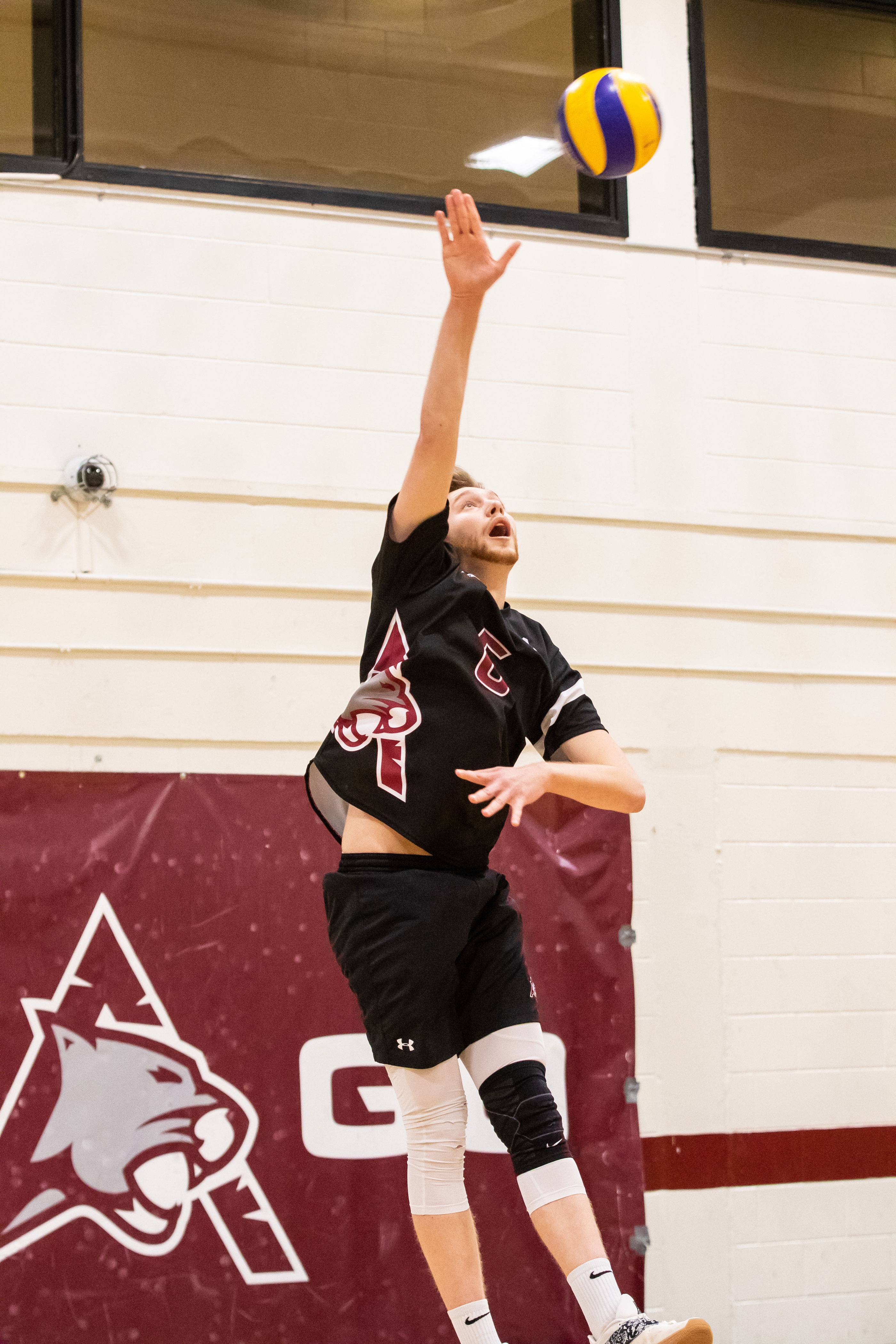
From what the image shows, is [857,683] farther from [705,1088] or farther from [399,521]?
[399,521]

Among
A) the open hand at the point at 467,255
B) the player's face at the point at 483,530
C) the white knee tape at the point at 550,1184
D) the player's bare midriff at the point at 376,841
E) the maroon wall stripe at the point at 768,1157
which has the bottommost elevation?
the maroon wall stripe at the point at 768,1157

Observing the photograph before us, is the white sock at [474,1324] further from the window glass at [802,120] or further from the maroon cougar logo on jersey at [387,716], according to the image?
the window glass at [802,120]

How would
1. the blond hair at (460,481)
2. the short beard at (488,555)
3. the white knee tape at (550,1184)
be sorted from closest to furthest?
the white knee tape at (550,1184), the short beard at (488,555), the blond hair at (460,481)

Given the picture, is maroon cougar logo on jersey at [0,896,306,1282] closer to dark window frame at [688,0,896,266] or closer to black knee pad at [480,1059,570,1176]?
black knee pad at [480,1059,570,1176]

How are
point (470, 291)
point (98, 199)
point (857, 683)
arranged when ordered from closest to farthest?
point (470, 291), point (98, 199), point (857, 683)

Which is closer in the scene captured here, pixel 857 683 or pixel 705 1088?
pixel 705 1088

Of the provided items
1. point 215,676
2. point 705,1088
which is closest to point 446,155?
point 215,676

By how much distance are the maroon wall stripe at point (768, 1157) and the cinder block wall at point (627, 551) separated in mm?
44

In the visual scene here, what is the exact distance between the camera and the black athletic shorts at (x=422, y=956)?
2438mm

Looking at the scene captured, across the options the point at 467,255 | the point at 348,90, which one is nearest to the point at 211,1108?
the point at 467,255

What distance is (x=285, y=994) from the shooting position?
12.9ft

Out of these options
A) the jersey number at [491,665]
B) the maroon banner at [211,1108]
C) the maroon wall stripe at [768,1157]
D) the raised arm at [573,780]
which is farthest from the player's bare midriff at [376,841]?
the maroon wall stripe at [768,1157]

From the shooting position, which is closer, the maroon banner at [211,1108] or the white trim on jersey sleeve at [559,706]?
the white trim on jersey sleeve at [559,706]

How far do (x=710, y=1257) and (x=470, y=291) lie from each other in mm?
3231
